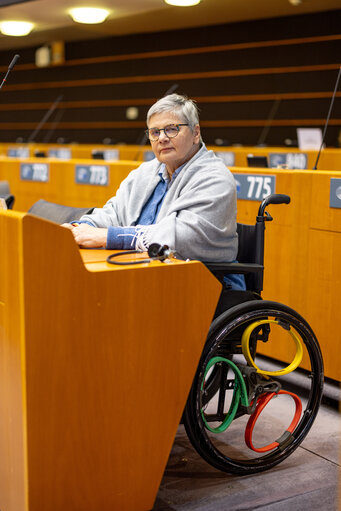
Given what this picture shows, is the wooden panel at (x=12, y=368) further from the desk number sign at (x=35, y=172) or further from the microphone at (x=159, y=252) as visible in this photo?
the desk number sign at (x=35, y=172)

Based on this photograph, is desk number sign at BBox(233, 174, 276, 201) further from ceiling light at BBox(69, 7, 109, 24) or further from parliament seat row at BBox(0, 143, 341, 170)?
ceiling light at BBox(69, 7, 109, 24)

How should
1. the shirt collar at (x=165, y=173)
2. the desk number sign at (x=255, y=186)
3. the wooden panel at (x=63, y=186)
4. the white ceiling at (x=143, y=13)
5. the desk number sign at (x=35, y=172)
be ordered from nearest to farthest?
1. the shirt collar at (x=165, y=173)
2. the desk number sign at (x=255, y=186)
3. the wooden panel at (x=63, y=186)
4. the desk number sign at (x=35, y=172)
5. the white ceiling at (x=143, y=13)

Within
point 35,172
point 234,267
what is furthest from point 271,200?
point 35,172

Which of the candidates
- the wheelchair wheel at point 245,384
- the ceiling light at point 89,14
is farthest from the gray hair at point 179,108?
the ceiling light at point 89,14

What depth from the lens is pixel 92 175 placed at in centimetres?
383

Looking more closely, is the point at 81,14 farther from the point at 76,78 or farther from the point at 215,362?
the point at 215,362

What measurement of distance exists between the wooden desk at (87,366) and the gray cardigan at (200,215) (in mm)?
194

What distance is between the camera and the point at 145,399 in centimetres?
157

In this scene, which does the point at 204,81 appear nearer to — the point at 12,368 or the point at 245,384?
the point at 245,384

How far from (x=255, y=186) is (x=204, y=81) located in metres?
6.79

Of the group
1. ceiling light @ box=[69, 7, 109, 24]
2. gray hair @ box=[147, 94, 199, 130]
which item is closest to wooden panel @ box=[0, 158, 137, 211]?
gray hair @ box=[147, 94, 199, 130]

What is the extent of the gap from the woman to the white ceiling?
5790 mm

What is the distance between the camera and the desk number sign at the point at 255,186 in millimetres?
2723

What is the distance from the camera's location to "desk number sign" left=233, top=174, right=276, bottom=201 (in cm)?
272
